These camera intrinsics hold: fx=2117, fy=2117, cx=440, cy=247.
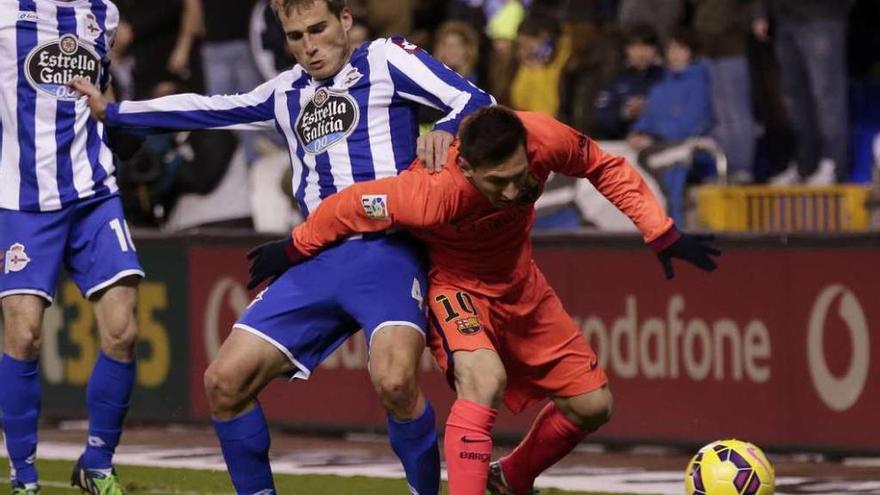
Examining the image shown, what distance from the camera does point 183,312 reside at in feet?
43.7

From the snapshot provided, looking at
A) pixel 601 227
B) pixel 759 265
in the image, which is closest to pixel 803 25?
pixel 601 227

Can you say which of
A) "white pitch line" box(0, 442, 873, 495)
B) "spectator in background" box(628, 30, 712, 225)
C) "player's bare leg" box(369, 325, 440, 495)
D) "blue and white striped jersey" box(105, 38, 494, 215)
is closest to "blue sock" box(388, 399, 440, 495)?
"player's bare leg" box(369, 325, 440, 495)

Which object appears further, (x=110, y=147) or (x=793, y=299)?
(x=793, y=299)

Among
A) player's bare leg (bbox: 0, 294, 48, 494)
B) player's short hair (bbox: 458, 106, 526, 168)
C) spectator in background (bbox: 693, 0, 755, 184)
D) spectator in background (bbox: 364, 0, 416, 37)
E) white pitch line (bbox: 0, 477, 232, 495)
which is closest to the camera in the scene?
player's short hair (bbox: 458, 106, 526, 168)

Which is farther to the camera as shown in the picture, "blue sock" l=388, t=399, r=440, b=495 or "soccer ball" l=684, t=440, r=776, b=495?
"soccer ball" l=684, t=440, r=776, b=495

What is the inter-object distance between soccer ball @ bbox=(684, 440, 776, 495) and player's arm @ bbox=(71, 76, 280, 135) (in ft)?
7.41

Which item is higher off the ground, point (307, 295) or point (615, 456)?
point (307, 295)

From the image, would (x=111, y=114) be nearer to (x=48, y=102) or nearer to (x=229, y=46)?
(x=48, y=102)

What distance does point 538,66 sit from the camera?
50.3 feet

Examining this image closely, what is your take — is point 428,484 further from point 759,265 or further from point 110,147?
point 759,265

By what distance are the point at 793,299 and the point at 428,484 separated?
3781 mm

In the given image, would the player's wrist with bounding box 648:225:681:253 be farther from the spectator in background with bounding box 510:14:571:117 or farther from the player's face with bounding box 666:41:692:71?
the spectator in background with bounding box 510:14:571:117

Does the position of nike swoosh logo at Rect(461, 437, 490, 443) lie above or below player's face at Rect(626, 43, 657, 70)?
below

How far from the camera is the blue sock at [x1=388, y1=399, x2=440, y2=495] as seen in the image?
8180mm
